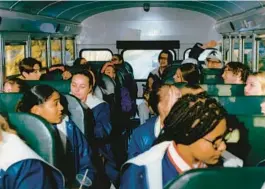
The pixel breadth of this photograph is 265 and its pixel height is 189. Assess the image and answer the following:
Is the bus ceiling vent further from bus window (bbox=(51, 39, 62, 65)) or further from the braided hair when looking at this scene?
the braided hair

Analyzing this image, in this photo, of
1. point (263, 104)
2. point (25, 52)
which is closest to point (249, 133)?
point (263, 104)

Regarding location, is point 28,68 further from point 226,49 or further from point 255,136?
point 226,49

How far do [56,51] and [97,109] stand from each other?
5.53 meters

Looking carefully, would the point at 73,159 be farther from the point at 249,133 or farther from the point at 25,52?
the point at 25,52

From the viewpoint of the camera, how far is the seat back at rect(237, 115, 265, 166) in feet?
11.9

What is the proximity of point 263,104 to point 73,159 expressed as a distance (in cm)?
156

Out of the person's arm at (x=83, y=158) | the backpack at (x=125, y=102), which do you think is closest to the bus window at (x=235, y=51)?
the backpack at (x=125, y=102)

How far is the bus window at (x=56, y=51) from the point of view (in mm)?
10077

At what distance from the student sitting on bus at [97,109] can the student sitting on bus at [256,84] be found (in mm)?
1356

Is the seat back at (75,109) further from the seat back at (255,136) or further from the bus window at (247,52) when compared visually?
the bus window at (247,52)

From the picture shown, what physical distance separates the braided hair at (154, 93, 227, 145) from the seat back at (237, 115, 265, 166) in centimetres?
156

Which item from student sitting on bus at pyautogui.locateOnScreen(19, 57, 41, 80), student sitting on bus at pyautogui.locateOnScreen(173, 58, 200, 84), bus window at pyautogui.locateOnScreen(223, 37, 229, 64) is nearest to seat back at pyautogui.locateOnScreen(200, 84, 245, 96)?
student sitting on bus at pyautogui.locateOnScreen(173, 58, 200, 84)

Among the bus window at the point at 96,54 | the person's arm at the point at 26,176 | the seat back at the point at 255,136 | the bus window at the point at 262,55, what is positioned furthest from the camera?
the bus window at the point at 96,54

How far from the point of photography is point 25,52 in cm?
769
